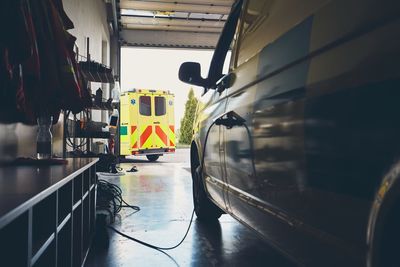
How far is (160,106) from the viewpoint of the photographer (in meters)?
11.7

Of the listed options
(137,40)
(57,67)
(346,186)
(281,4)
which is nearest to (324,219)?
(346,186)

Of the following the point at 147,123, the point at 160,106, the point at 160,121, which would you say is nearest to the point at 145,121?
the point at 147,123

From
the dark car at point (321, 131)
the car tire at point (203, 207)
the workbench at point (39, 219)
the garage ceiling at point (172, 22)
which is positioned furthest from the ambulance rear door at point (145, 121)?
the dark car at point (321, 131)

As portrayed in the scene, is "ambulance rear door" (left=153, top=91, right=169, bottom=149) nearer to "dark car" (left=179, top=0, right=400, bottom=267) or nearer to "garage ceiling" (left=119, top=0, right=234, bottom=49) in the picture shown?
"garage ceiling" (left=119, top=0, right=234, bottom=49)

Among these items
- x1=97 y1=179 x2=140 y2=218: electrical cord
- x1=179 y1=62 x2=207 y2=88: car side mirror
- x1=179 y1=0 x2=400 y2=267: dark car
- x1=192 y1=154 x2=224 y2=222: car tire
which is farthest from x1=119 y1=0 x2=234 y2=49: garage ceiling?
x1=179 y1=0 x2=400 y2=267: dark car

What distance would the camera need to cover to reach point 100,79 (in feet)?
17.8

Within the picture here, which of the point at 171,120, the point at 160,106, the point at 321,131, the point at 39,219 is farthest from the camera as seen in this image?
the point at 171,120

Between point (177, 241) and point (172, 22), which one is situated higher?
point (172, 22)

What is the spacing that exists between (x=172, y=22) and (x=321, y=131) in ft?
35.1

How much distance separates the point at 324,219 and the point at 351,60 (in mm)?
451

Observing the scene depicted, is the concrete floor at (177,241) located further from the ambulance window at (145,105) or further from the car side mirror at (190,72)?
the ambulance window at (145,105)

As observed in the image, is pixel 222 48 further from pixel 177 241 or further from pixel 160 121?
pixel 160 121

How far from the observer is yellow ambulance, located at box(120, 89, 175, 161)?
11.1 metres

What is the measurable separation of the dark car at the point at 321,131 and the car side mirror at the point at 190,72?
83 cm
